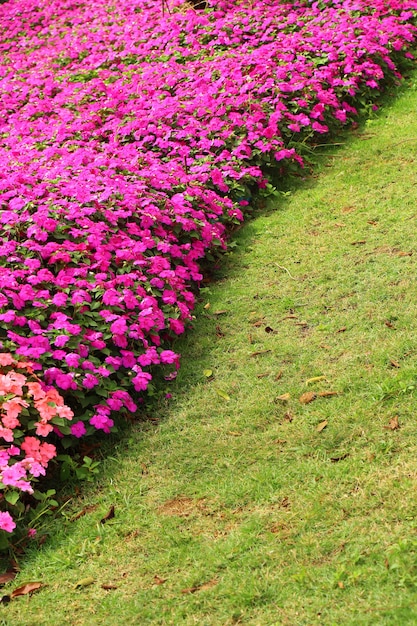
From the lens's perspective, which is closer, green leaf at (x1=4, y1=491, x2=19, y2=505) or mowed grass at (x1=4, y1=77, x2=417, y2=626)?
mowed grass at (x1=4, y1=77, x2=417, y2=626)

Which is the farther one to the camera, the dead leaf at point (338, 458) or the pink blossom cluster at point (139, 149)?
the pink blossom cluster at point (139, 149)

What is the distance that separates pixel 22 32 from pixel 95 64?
9.81ft

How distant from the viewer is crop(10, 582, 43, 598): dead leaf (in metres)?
2.96

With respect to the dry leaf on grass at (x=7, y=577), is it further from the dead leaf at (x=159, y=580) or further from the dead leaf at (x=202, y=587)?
the dead leaf at (x=202, y=587)

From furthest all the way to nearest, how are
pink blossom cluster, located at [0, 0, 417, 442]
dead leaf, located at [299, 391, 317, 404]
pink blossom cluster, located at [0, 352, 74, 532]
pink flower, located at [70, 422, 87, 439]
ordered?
pink blossom cluster, located at [0, 0, 417, 442]
dead leaf, located at [299, 391, 317, 404]
pink flower, located at [70, 422, 87, 439]
pink blossom cluster, located at [0, 352, 74, 532]

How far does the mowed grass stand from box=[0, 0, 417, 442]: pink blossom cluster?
0.30 m

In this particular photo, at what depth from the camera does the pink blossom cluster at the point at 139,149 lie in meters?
3.89

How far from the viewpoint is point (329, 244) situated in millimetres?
5070

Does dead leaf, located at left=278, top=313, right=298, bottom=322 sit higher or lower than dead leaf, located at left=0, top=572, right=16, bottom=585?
lower

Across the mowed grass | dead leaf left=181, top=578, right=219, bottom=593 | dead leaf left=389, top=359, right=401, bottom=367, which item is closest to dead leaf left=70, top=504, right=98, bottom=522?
the mowed grass

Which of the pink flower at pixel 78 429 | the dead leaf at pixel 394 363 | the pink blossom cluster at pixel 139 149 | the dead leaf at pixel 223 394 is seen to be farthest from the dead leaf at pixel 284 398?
the pink flower at pixel 78 429

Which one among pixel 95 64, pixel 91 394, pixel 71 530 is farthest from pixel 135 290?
pixel 95 64

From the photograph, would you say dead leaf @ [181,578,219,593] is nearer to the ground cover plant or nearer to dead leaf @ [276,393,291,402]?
the ground cover plant

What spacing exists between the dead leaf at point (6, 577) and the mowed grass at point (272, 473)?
0.04 m
